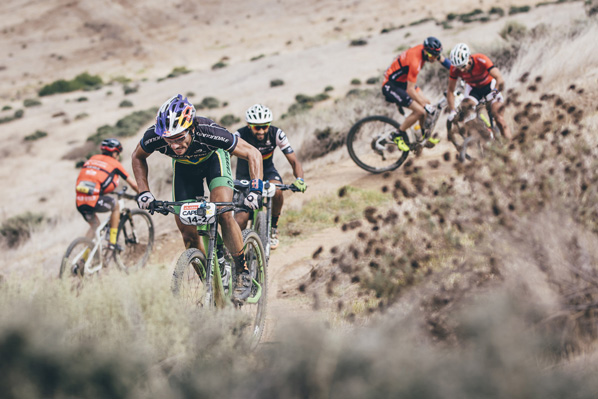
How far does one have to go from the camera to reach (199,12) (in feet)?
238

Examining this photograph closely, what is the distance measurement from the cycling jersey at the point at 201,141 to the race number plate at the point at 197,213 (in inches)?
27.8

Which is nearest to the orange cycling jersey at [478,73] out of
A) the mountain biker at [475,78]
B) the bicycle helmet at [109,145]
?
the mountain biker at [475,78]

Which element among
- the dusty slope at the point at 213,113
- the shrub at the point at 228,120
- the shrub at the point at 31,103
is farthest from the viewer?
the shrub at the point at 31,103

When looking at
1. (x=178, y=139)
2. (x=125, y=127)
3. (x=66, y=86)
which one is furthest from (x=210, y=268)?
(x=66, y=86)

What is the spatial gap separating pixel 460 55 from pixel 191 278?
584 cm

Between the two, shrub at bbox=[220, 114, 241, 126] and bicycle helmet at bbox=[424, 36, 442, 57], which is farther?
shrub at bbox=[220, 114, 241, 126]

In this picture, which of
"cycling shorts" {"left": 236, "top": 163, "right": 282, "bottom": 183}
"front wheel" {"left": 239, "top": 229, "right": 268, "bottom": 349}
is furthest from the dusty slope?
"cycling shorts" {"left": 236, "top": 163, "right": 282, "bottom": 183}

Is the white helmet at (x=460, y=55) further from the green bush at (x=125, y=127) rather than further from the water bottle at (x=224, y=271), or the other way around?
the green bush at (x=125, y=127)

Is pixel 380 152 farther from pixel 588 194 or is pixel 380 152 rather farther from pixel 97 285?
pixel 97 285

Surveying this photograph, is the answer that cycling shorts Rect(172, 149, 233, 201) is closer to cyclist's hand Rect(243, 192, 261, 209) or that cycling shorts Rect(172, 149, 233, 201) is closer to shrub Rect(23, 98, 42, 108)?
cyclist's hand Rect(243, 192, 261, 209)

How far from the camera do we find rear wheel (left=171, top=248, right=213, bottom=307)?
395 cm

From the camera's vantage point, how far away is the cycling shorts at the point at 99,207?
8.68 meters

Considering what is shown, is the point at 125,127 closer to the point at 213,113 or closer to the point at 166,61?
the point at 213,113

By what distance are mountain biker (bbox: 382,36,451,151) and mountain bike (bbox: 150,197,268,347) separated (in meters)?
4.76
